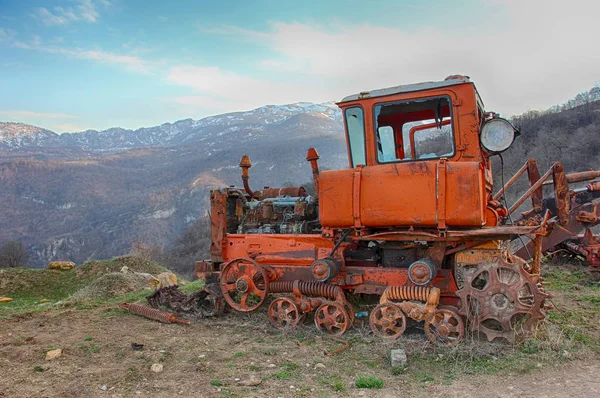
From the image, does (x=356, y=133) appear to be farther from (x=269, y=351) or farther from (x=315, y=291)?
(x=269, y=351)

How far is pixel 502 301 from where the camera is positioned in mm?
4961

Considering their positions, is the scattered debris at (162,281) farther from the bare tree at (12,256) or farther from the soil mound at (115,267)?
the bare tree at (12,256)

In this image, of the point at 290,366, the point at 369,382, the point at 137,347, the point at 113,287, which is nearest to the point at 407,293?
the point at 369,382

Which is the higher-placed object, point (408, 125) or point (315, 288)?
point (408, 125)

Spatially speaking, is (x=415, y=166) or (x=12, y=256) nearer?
(x=415, y=166)

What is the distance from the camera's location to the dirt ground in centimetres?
402

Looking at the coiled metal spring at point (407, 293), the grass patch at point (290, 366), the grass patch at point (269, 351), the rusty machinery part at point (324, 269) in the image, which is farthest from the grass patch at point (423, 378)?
the rusty machinery part at point (324, 269)

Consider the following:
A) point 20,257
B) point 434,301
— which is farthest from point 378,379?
point 20,257

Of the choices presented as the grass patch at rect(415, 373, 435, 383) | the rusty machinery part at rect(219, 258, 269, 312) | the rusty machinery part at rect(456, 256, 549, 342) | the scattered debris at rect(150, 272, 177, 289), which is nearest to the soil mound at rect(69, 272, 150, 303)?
the scattered debris at rect(150, 272, 177, 289)

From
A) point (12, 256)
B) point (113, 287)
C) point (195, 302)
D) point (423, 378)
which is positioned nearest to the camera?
point (423, 378)

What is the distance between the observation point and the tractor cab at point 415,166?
205 inches

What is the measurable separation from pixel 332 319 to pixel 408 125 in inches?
123

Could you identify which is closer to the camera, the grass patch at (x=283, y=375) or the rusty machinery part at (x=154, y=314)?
the grass patch at (x=283, y=375)

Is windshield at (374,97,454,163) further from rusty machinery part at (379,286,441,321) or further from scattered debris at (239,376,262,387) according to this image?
scattered debris at (239,376,262,387)
